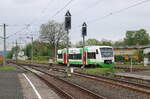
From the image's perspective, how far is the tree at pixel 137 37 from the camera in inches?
4815

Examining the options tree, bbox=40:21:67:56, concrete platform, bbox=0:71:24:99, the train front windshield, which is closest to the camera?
concrete platform, bbox=0:71:24:99

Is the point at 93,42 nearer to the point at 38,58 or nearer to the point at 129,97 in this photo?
the point at 38,58

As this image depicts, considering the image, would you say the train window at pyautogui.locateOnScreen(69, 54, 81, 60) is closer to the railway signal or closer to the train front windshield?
the train front windshield

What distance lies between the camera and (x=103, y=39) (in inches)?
5325

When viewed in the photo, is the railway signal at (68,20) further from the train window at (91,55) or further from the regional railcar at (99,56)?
the train window at (91,55)

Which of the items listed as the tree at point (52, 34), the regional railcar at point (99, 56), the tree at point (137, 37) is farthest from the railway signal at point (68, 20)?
the tree at point (137, 37)

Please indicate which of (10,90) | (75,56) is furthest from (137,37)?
(10,90)

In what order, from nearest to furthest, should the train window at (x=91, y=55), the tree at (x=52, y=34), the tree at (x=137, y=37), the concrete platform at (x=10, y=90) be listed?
the concrete platform at (x=10, y=90) → the train window at (x=91, y=55) → the tree at (x=52, y=34) → the tree at (x=137, y=37)

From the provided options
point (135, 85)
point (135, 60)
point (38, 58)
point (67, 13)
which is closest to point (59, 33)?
point (38, 58)

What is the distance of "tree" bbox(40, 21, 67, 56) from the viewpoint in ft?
278

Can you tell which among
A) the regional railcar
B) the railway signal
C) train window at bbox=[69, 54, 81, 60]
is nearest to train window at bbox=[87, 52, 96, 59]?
the regional railcar

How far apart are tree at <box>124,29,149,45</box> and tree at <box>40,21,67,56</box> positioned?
1843 inches

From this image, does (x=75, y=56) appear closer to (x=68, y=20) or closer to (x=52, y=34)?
(x=68, y=20)

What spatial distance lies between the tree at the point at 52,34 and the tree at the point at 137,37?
46824mm
